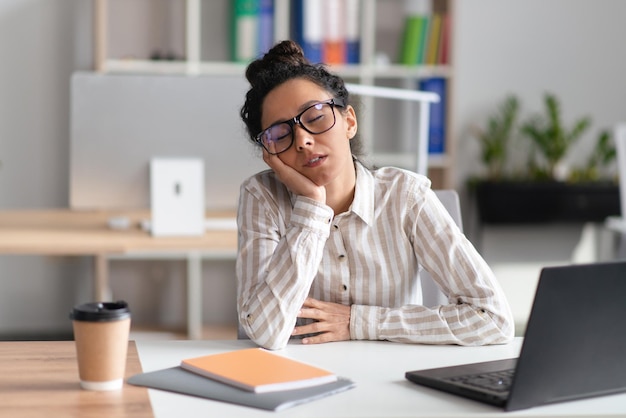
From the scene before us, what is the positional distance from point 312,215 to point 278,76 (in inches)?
11.0

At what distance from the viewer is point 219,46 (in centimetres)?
434

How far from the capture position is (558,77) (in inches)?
186

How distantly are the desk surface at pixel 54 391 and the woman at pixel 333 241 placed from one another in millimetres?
305

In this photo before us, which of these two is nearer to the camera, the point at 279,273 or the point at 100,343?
the point at 100,343

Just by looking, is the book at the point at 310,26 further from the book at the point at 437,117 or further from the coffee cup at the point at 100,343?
the coffee cup at the point at 100,343

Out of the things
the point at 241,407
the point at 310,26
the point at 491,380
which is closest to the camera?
the point at 241,407

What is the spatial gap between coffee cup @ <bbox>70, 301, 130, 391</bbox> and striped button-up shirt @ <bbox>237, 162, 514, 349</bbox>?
0.35 meters

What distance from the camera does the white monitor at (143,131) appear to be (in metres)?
2.72

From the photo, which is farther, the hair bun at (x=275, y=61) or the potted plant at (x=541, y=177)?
the potted plant at (x=541, y=177)

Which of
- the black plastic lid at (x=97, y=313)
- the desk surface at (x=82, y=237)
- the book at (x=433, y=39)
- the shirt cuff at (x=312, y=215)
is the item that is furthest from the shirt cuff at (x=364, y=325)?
the book at (x=433, y=39)

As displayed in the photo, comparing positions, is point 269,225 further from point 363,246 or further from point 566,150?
point 566,150

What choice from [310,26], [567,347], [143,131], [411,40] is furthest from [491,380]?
[411,40]

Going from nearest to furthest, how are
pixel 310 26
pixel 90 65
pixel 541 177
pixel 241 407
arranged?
1. pixel 241 407
2. pixel 310 26
3. pixel 90 65
4. pixel 541 177

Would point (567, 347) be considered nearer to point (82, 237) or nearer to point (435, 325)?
point (435, 325)
